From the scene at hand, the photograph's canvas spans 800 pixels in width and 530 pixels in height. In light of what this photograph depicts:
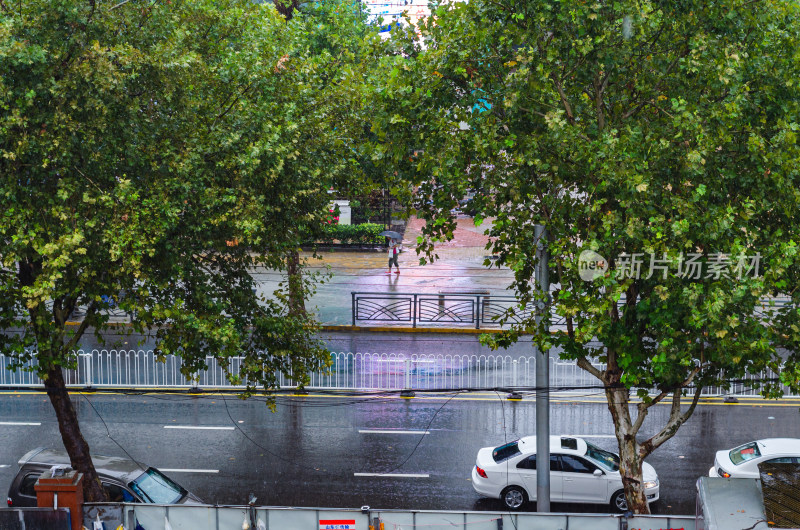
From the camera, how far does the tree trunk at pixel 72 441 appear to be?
1226cm

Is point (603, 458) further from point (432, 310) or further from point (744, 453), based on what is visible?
point (432, 310)

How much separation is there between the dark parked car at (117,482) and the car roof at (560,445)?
573 cm

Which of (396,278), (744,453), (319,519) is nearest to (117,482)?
(319,519)

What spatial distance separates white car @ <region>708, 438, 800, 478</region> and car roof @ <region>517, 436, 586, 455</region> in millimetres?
2394

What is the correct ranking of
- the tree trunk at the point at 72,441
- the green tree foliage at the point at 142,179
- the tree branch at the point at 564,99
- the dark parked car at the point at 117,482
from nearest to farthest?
1. the green tree foliage at the point at 142,179
2. the tree branch at the point at 564,99
3. the tree trunk at the point at 72,441
4. the dark parked car at the point at 117,482

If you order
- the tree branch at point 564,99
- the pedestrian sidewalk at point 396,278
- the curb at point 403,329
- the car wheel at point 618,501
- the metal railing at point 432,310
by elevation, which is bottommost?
the car wheel at point 618,501

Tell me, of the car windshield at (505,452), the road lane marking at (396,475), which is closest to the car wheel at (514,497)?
the car windshield at (505,452)

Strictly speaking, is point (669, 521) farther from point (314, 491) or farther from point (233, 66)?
point (233, 66)

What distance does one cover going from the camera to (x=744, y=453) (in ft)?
45.6

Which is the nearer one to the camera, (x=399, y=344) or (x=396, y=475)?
(x=396, y=475)

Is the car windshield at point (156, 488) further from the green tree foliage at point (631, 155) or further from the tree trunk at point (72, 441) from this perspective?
the green tree foliage at point (631, 155)

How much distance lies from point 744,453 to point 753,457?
10.3 inches

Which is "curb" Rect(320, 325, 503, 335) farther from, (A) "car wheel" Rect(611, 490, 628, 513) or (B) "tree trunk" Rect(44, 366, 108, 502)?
(B) "tree trunk" Rect(44, 366, 108, 502)

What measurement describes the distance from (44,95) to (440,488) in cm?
922
